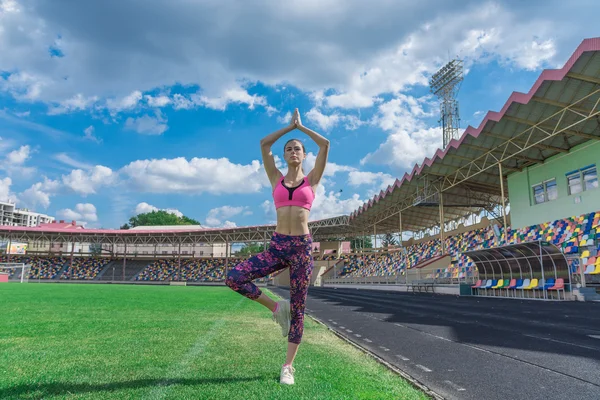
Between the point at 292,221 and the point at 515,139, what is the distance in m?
22.9

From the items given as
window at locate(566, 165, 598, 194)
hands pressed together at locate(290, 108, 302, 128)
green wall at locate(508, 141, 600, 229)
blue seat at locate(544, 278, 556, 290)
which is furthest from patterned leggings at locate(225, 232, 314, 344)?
window at locate(566, 165, 598, 194)

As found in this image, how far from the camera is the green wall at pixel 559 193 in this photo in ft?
69.5

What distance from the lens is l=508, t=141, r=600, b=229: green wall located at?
2117 centimetres

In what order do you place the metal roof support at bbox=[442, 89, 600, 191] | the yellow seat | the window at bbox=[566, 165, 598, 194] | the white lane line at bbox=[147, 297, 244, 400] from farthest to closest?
the window at bbox=[566, 165, 598, 194], the metal roof support at bbox=[442, 89, 600, 191], the yellow seat, the white lane line at bbox=[147, 297, 244, 400]

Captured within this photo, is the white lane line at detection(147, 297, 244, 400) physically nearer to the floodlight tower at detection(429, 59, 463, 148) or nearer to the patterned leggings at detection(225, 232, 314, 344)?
the patterned leggings at detection(225, 232, 314, 344)

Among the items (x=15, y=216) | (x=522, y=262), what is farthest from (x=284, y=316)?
(x=15, y=216)

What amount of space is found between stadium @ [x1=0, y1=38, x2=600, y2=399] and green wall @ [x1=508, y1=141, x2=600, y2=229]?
0.27 ft

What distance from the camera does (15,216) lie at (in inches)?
5418

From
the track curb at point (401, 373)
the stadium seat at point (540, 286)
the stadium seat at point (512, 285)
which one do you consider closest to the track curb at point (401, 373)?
the track curb at point (401, 373)

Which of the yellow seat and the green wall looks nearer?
the yellow seat

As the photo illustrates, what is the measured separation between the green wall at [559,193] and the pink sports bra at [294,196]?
2258cm

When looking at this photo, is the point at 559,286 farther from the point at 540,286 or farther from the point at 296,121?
the point at 296,121

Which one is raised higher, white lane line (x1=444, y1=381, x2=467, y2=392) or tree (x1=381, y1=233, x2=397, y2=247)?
tree (x1=381, y1=233, x2=397, y2=247)

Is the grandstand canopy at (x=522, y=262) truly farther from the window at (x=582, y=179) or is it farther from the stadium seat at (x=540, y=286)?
the window at (x=582, y=179)
